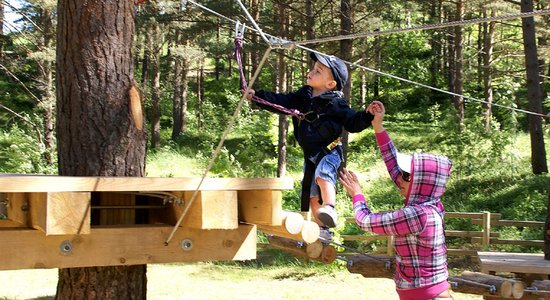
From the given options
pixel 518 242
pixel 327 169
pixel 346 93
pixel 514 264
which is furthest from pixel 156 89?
pixel 327 169

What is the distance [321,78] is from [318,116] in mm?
271

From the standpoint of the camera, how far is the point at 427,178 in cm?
349

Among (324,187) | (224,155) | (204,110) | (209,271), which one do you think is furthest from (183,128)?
(324,187)

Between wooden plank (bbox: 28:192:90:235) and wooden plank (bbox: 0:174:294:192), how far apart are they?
33mm

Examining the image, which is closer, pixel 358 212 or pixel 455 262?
pixel 358 212

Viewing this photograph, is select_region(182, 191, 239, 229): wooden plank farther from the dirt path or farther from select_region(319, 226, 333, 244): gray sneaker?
the dirt path

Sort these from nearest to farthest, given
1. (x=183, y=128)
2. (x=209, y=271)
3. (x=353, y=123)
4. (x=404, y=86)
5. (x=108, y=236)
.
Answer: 1. (x=108, y=236)
2. (x=353, y=123)
3. (x=209, y=271)
4. (x=183, y=128)
5. (x=404, y=86)

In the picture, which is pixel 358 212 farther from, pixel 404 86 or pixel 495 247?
pixel 404 86

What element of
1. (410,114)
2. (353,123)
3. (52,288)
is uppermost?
(410,114)

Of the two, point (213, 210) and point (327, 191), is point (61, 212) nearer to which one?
point (213, 210)

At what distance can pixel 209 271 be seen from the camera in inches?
494

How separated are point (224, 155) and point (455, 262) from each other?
23.4 feet

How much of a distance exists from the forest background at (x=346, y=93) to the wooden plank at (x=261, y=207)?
6.21 metres

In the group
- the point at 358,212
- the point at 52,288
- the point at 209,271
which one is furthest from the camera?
the point at 209,271
